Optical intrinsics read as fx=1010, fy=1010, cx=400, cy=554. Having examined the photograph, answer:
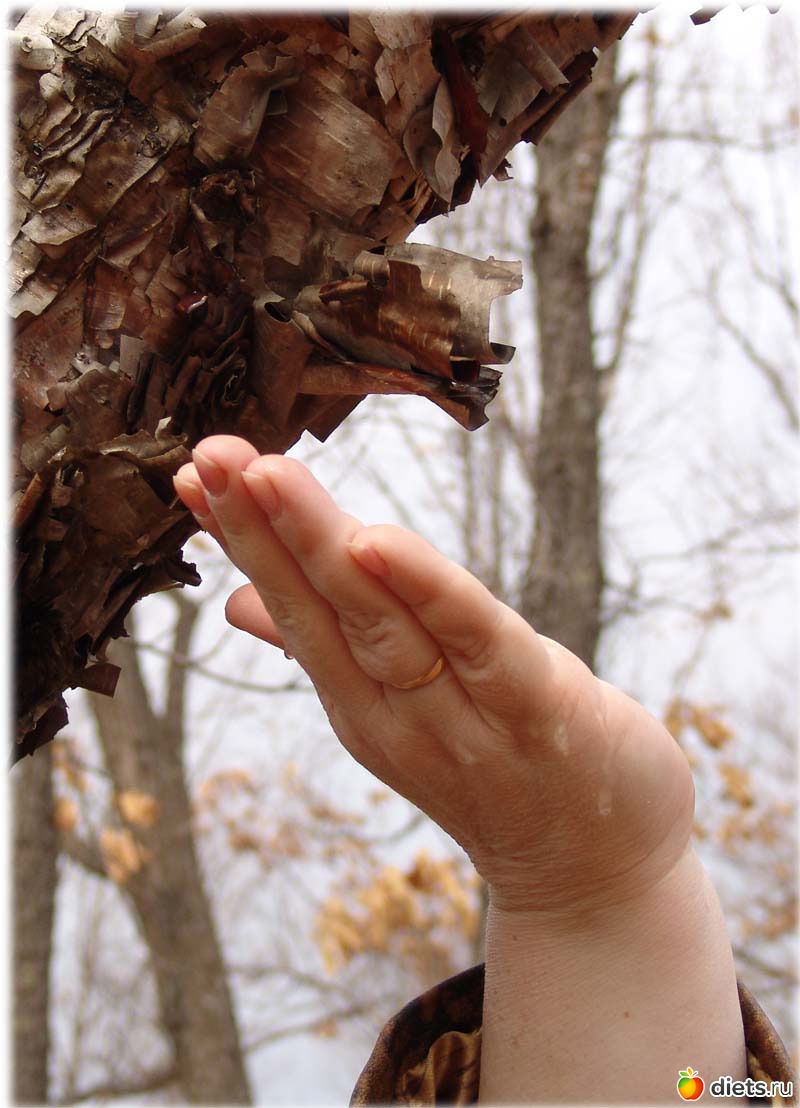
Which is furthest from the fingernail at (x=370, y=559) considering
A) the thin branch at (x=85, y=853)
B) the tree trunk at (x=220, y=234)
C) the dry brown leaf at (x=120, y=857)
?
the thin branch at (x=85, y=853)

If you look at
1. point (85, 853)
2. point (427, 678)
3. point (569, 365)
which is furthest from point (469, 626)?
point (85, 853)

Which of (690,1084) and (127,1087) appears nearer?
(690,1084)

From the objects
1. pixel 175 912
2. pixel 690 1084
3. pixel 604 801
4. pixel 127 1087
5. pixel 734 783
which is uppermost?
pixel 734 783

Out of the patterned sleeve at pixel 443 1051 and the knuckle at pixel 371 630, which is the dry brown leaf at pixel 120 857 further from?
the knuckle at pixel 371 630

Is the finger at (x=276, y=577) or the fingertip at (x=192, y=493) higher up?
the fingertip at (x=192, y=493)

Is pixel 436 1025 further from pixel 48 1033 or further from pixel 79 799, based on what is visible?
pixel 79 799

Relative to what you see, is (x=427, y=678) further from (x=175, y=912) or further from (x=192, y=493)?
(x=175, y=912)
